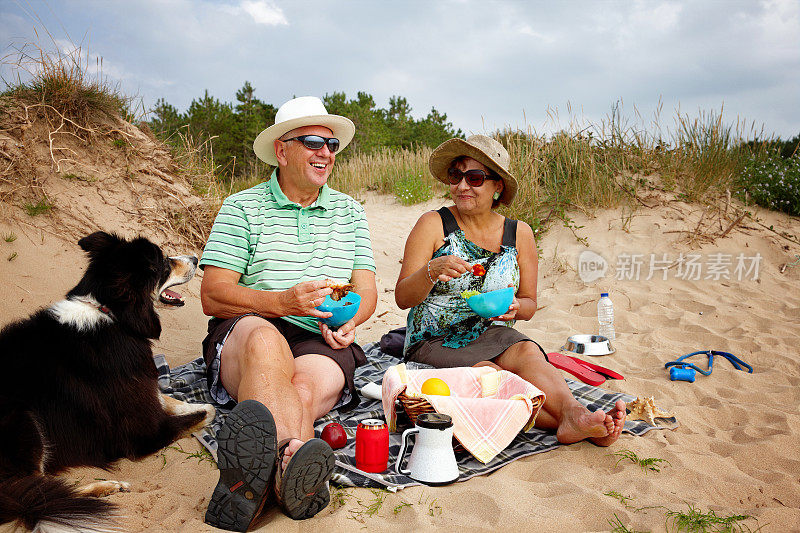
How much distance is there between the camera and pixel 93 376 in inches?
97.4

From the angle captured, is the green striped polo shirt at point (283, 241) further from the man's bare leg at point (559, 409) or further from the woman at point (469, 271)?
the man's bare leg at point (559, 409)

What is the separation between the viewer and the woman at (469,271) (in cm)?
322

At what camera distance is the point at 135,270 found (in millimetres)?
2607

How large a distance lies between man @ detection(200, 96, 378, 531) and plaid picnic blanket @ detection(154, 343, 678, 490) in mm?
186

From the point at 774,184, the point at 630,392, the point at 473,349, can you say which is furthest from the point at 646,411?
the point at 774,184

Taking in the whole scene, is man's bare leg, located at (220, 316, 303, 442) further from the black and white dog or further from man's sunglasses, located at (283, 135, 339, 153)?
man's sunglasses, located at (283, 135, 339, 153)

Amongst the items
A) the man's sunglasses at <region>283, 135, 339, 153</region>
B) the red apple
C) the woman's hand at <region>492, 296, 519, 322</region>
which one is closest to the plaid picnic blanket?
the red apple

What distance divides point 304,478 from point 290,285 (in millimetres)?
1377

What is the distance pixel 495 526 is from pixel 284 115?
8.11 feet

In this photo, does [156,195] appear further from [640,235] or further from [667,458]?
[640,235]

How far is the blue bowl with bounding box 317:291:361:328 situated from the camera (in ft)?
9.22

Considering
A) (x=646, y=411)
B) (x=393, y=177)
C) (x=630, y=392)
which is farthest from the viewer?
(x=393, y=177)

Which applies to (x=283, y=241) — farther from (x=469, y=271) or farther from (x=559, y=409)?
(x=559, y=409)

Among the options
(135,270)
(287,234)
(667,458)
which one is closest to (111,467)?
(135,270)
